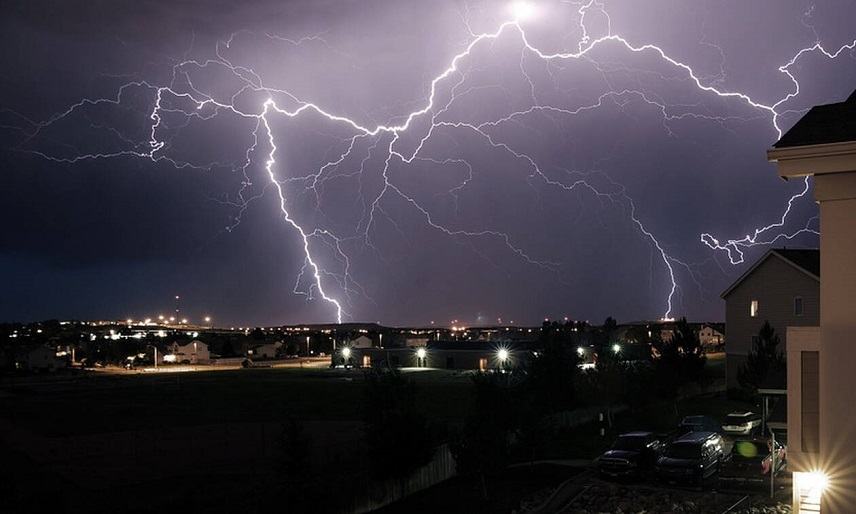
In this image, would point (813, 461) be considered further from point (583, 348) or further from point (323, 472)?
point (583, 348)

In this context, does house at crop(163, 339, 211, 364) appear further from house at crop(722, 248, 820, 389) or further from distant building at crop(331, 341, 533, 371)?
house at crop(722, 248, 820, 389)

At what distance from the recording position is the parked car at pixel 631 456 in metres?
19.4

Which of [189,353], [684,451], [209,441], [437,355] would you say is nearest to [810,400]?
[684,451]

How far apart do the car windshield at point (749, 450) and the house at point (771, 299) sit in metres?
16.0

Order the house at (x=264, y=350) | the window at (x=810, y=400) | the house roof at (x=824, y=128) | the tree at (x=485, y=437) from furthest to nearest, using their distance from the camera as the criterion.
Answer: the house at (x=264, y=350) → the tree at (x=485, y=437) → the window at (x=810, y=400) → the house roof at (x=824, y=128)

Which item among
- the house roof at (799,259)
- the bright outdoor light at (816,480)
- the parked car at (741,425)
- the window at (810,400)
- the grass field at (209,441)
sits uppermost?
the house roof at (799,259)

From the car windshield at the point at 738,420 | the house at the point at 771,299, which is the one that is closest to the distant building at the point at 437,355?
the house at the point at 771,299

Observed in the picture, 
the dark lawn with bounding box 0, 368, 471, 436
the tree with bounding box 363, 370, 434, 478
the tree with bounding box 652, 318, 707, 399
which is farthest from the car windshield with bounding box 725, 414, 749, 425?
the tree with bounding box 363, 370, 434, 478

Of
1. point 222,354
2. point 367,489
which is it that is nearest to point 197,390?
point 367,489

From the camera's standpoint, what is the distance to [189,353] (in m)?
110

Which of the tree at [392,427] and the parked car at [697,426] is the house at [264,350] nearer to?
the parked car at [697,426]

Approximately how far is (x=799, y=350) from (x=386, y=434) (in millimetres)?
12168

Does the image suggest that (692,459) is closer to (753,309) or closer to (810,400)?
(810,400)

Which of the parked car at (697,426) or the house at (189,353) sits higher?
the parked car at (697,426)
